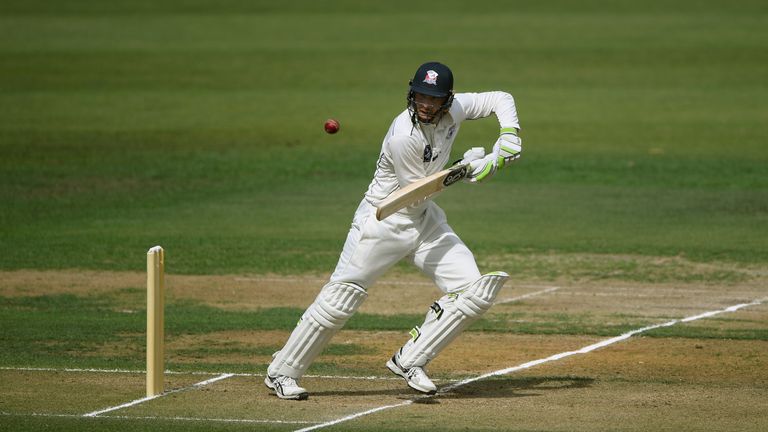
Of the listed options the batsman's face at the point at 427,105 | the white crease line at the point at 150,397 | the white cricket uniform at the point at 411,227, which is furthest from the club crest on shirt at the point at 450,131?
the white crease line at the point at 150,397

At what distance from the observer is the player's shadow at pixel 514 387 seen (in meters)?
8.84

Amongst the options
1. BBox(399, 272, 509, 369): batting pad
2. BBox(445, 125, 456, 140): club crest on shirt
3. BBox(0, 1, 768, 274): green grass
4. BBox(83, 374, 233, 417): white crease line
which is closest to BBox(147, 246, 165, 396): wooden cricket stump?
BBox(83, 374, 233, 417): white crease line

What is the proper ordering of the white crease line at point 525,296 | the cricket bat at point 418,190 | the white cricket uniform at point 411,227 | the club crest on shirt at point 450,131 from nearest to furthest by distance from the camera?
the cricket bat at point 418,190 < the white cricket uniform at point 411,227 < the club crest on shirt at point 450,131 < the white crease line at point 525,296

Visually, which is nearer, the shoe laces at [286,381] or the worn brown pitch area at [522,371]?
the worn brown pitch area at [522,371]

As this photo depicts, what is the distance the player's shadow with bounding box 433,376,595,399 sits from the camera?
8.84 m

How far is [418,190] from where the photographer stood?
27.5ft

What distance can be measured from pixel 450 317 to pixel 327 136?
18244 mm

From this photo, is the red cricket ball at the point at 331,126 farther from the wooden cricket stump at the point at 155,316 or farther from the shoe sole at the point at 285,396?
the shoe sole at the point at 285,396

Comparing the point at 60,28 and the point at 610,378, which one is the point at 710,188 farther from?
the point at 60,28

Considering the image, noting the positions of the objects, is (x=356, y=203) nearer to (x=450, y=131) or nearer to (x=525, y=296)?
(x=525, y=296)

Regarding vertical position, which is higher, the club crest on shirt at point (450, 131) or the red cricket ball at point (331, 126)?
the red cricket ball at point (331, 126)

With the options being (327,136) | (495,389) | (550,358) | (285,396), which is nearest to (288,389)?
(285,396)

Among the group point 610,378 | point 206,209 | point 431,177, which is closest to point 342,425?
point 431,177

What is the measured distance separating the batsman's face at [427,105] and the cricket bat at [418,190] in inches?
14.5
